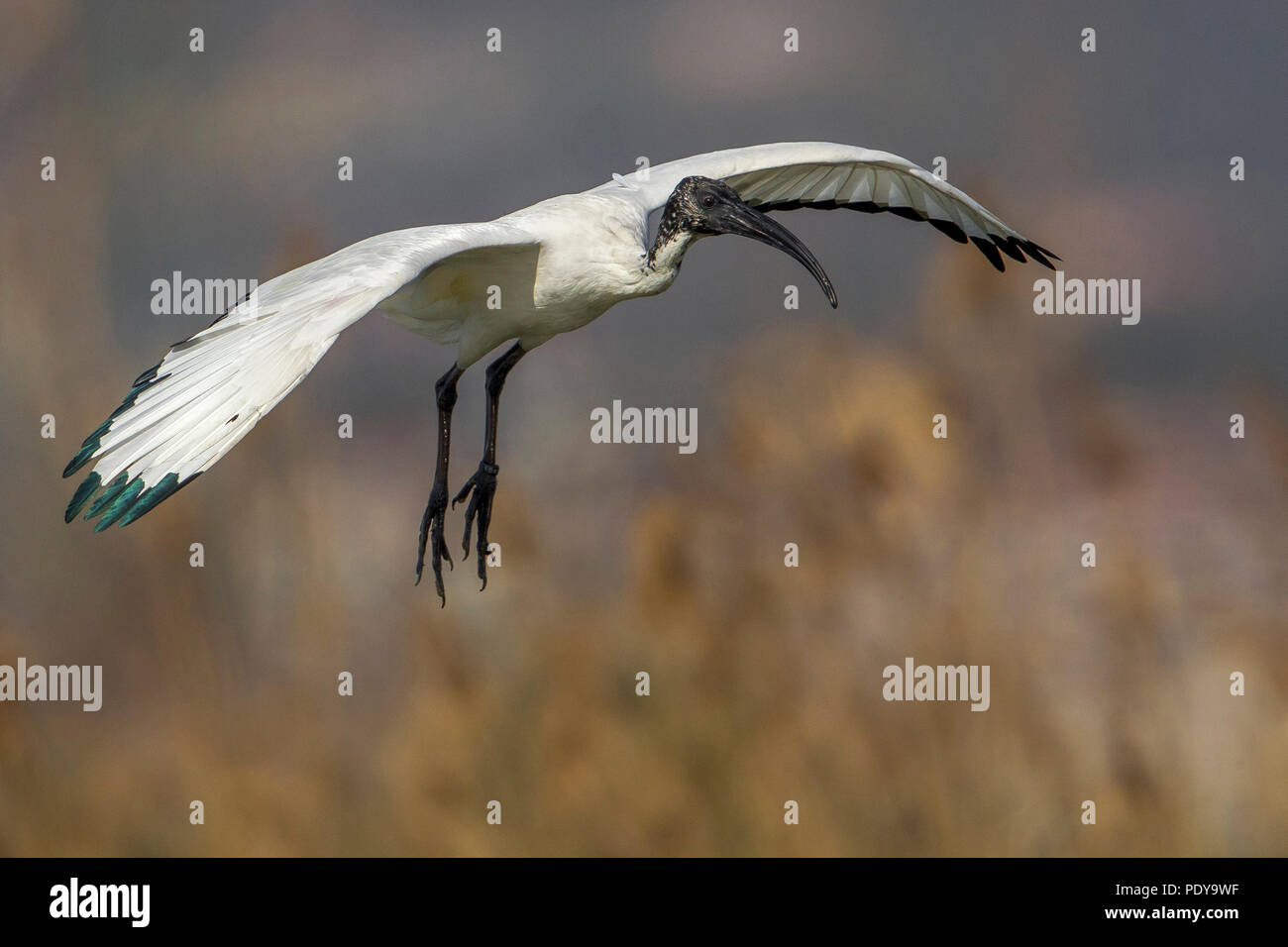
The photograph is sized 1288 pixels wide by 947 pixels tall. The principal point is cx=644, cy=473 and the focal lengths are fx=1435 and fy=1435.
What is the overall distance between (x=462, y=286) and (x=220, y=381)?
1.68 m

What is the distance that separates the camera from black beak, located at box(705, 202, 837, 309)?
5758 millimetres

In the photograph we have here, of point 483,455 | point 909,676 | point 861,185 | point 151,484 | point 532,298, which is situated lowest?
point 909,676

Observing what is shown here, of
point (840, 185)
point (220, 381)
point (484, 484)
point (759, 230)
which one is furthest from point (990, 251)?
point (220, 381)

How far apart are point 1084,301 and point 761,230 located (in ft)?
12.7

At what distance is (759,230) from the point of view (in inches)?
227

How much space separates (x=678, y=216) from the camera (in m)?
5.79

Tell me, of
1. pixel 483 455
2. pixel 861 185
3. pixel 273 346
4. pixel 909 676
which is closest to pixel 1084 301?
pixel 861 185

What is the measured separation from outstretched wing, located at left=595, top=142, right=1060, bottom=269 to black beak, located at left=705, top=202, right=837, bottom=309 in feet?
2.30

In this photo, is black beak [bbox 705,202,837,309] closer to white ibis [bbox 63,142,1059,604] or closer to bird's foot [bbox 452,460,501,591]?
white ibis [bbox 63,142,1059,604]

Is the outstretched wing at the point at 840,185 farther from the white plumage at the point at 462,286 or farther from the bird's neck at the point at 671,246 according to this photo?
the bird's neck at the point at 671,246

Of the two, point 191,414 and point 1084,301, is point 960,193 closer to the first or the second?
point 1084,301

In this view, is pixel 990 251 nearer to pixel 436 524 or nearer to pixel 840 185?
pixel 840 185

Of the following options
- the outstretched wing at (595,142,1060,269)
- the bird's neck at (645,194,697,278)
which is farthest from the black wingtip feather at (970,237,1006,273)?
the bird's neck at (645,194,697,278)

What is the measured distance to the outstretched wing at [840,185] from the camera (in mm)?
6691
